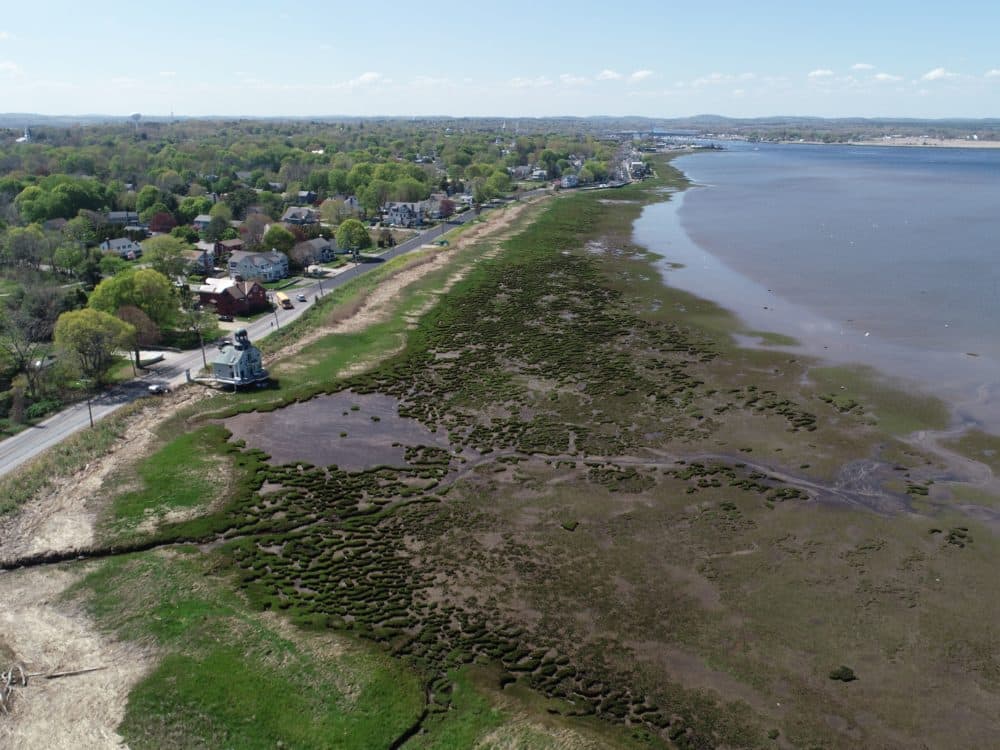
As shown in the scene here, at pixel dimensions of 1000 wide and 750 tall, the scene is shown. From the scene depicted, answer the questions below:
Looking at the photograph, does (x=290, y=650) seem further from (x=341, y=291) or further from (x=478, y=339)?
(x=341, y=291)

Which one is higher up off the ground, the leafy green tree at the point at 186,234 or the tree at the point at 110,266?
the leafy green tree at the point at 186,234

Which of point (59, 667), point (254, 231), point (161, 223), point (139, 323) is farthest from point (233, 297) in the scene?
point (59, 667)

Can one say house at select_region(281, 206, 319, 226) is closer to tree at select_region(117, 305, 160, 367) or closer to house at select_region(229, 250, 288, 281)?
house at select_region(229, 250, 288, 281)

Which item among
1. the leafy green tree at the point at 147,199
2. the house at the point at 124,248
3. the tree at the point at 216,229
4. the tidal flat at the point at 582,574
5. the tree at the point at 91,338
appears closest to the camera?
the tidal flat at the point at 582,574

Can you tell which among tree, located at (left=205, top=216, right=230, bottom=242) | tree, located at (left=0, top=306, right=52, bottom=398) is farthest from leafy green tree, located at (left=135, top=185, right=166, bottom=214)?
tree, located at (left=0, top=306, right=52, bottom=398)

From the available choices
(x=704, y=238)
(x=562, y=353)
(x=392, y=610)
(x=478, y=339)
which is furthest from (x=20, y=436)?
(x=704, y=238)

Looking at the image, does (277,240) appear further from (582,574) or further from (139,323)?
(582,574)

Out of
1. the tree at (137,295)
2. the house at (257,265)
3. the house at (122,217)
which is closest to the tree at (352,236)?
the house at (257,265)

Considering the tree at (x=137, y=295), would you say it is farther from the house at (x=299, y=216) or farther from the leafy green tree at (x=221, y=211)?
the house at (x=299, y=216)

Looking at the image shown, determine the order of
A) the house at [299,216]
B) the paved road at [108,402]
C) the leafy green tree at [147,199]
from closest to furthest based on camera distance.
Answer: the paved road at [108,402], the leafy green tree at [147,199], the house at [299,216]
